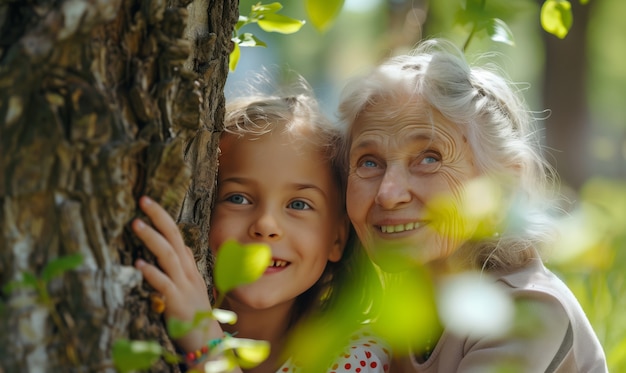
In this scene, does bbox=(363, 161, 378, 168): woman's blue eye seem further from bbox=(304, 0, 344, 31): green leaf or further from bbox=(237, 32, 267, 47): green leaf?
bbox=(304, 0, 344, 31): green leaf

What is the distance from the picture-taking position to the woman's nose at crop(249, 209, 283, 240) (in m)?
2.21

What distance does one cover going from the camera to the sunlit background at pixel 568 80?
1.76 metres

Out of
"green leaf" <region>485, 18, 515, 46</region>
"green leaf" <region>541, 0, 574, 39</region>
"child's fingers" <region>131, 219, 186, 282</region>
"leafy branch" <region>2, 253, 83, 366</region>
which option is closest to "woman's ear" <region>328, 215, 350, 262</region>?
"green leaf" <region>485, 18, 515, 46</region>

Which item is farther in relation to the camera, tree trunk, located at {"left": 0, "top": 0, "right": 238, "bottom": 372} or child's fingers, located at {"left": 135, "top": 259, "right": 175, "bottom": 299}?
child's fingers, located at {"left": 135, "top": 259, "right": 175, "bottom": 299}

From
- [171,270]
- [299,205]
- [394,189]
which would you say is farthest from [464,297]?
[299,205]

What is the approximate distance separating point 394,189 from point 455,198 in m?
0.20

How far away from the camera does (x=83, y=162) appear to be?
124cm

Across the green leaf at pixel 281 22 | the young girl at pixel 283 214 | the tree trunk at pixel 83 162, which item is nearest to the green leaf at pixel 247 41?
the green leaf at pixel 281 22

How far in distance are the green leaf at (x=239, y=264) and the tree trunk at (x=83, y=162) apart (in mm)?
226

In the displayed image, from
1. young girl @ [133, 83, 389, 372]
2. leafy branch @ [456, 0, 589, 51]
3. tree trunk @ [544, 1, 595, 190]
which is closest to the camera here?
leafy branch @ [456, 0, 589, 51]

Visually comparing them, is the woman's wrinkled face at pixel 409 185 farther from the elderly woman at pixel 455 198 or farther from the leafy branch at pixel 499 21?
the leafy branch at pixel 499 21

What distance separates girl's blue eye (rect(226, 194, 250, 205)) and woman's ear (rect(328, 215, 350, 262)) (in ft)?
1.09

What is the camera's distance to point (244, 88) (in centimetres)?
276

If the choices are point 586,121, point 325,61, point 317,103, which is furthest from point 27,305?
point 325,61
